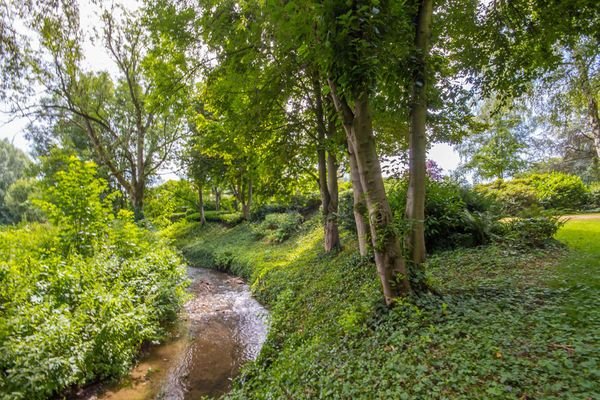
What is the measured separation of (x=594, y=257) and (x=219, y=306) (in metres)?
8.59

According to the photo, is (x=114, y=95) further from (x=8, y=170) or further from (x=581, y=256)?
(x=8, y=170)

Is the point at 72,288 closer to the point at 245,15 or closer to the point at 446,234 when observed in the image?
the point at 245,15

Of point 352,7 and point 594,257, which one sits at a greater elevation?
point 352,7

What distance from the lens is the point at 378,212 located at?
3855mm

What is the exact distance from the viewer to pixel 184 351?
6184mm

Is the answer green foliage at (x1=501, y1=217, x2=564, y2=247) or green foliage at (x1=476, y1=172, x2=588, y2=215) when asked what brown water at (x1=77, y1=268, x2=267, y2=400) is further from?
green foliage at (x1=476, y1=172, x2=588, y2=215)

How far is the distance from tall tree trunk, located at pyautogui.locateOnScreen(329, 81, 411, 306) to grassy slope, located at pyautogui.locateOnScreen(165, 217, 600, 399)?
1.04 ft

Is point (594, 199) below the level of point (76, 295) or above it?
above

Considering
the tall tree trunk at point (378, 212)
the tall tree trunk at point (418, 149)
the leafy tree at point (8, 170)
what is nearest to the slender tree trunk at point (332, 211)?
the tall tree trunk at point (418, 149)

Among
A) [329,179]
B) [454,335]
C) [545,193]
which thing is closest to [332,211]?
[329,179]

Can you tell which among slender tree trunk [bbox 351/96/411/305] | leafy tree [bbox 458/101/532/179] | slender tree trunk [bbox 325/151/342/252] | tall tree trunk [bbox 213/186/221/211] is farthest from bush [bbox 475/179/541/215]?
tall tree trunk [bbox 213/186/221/211]

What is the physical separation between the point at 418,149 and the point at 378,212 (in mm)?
1063

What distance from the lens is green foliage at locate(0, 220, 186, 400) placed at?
3621 mm

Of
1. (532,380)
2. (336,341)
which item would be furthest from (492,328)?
(336,341)
